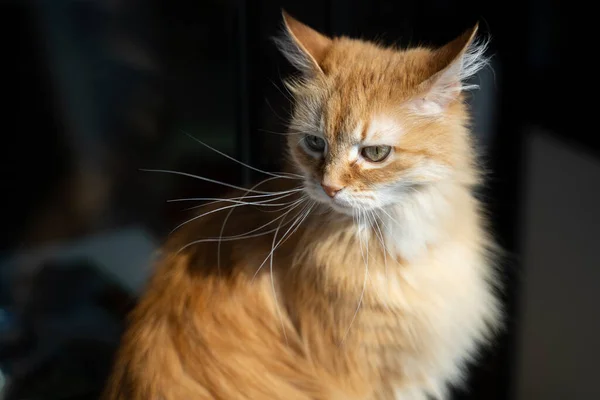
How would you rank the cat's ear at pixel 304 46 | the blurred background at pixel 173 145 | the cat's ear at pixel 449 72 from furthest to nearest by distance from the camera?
the blurred background at pixel 173 145, the cat's ear at pixel 304 46, the cat's ear at pixel 449 72

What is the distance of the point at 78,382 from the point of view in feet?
4.94

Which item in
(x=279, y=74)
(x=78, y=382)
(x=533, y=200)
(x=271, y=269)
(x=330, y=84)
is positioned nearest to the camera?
(x=330, y=84)

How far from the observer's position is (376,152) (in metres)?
0.96

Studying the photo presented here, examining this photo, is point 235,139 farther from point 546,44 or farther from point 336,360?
point 546,44

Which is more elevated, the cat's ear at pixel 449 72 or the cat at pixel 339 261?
the cat's ear at pixel 449 72

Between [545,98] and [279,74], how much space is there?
65 cm

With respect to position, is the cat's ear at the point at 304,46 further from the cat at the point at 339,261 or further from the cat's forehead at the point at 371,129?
the cat's forehead at the point at 371,129

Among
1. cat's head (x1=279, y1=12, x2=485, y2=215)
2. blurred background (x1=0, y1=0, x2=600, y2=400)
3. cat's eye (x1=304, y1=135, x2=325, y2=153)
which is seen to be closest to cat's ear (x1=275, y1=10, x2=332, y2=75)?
cat's head (x1=279, y1=12, x2=485, y2=215)

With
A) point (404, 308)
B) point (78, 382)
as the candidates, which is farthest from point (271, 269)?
point (78, 382)

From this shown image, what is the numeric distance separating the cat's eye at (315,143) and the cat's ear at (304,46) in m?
0.11

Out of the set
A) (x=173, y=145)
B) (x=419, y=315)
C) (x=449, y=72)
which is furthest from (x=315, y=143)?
(x=173, y=145)

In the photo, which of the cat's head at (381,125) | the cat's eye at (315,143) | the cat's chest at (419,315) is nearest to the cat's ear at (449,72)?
the cat's head at (381,125)

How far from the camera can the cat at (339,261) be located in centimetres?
95

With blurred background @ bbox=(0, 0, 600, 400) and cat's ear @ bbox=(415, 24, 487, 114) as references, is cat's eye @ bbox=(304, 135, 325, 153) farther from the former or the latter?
blurred background @ bbox=(0, 0, 600, 400)
